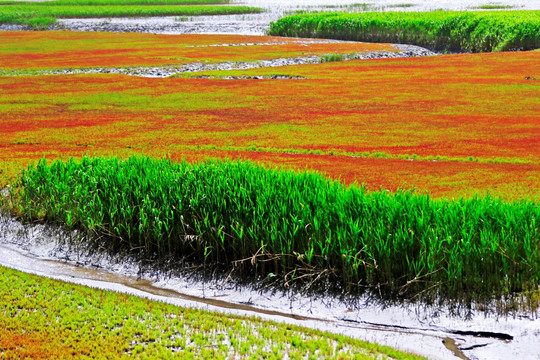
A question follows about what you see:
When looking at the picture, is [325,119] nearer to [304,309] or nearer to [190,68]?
[304,309]

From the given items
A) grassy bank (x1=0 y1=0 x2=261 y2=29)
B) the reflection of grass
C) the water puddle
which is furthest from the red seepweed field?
grassy bank (x1=0 y1=0 x2=261 y2=29)

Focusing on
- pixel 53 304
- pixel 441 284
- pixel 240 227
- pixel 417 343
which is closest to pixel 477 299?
pixel 441 284

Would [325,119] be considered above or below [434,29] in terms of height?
below

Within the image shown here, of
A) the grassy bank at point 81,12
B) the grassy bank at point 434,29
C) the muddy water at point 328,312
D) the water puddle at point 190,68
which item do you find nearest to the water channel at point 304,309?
the muddy water at point 328,312

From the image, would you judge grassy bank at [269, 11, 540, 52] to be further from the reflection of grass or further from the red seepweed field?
the reflection of grass

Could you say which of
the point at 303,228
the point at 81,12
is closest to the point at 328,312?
the point at 303,228

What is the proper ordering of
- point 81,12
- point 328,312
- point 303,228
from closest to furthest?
point 328,312 → point 303,228 → point 81,12

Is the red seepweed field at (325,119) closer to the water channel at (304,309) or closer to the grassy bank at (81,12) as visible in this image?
the water channel at (304,309)

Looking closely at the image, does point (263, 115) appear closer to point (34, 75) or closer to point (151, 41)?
point (34, 75)
